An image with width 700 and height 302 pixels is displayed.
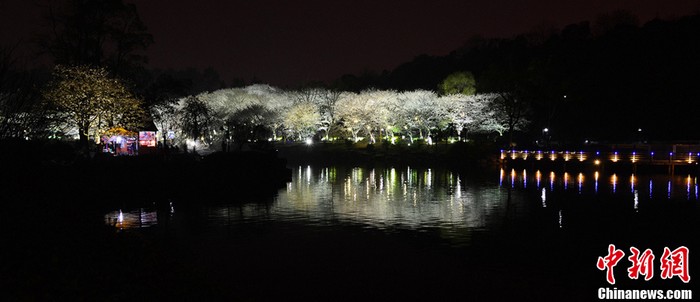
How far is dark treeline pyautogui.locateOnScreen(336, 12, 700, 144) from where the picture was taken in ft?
195

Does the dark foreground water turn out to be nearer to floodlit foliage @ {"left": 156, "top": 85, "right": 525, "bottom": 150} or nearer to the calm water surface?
the calm water surface

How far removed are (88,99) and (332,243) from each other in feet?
69.5

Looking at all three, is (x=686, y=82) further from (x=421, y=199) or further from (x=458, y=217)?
(x=458, y=217)

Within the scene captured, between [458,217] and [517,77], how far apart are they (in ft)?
142

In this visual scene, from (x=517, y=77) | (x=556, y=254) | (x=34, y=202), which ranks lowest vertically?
(x=556, y=254)

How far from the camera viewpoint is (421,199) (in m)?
29.8

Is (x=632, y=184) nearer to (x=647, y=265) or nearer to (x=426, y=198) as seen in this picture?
(x=426, y=198)

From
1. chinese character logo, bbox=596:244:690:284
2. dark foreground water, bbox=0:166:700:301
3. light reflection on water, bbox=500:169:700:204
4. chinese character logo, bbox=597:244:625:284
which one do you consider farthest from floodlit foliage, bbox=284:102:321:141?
chinese character logo, bbox=596:244:690:284

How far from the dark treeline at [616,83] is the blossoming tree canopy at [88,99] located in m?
42.7

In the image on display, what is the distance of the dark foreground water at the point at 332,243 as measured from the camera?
35.6 feet

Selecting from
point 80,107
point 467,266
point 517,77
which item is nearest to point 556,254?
point 467,266

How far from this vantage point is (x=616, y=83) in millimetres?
63156

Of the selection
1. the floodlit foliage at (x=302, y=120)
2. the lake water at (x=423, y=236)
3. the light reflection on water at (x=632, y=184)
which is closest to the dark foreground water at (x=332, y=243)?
the lake water at (x=423, y=236)

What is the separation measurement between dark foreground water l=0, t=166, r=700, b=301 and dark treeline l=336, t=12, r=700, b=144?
105 ft
